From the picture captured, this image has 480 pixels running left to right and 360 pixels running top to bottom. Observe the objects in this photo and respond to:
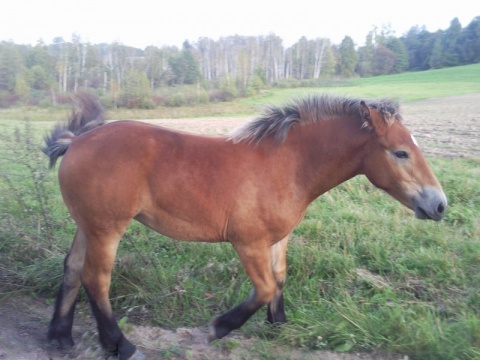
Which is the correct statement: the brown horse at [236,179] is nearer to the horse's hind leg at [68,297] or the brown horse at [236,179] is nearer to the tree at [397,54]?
the horse's hind leg at [68,297]

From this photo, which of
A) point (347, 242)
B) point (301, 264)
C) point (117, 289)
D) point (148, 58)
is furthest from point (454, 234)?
point (148, 58)

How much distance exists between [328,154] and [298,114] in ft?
1.40

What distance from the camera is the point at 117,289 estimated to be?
178 inches

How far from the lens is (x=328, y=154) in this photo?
11.9 ft

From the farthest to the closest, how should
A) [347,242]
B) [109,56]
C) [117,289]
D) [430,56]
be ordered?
[430,56], [109,56], [347,242], [117,289]

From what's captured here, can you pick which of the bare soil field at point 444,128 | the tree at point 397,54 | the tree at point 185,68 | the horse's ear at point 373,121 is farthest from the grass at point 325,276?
the tree at point 397,54

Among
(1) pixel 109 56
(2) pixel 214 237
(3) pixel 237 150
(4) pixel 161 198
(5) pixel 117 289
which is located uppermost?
(1) pixel 109 56

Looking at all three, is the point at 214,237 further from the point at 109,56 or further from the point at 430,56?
the point at 430,56

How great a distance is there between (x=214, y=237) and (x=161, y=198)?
0.53 m

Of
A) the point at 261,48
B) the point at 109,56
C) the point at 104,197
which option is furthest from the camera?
the point at 261,48

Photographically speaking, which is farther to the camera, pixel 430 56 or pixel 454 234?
pixel 430 56

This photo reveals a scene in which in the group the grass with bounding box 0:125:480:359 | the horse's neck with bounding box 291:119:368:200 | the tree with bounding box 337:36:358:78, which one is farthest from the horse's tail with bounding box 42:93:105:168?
the tree with bounding box 337:36:358:78

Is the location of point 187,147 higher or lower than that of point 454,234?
higher

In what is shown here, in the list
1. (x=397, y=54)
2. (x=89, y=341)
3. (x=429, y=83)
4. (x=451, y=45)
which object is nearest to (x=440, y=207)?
(x=89, y=341)
